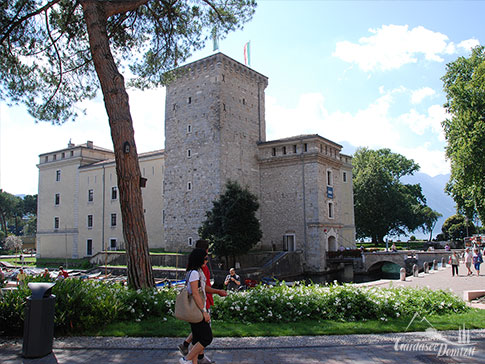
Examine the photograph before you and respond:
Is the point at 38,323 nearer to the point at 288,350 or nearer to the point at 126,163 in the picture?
the point at 288,350

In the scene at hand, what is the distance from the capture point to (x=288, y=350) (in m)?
6.17

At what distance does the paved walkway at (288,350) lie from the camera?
567 centimetres

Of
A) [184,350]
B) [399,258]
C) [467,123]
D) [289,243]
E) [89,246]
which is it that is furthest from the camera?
[89,246]

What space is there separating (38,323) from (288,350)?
378 cm

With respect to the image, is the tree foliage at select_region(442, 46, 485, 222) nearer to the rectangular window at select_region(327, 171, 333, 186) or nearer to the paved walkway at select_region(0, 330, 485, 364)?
the rectangular window at select_region(327, 171, 333, 186)

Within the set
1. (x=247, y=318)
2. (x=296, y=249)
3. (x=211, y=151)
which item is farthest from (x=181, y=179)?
(x=247, y=318)

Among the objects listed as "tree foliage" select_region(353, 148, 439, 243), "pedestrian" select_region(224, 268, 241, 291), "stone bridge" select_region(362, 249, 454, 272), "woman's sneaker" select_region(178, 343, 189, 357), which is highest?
"tree foliage" select_region(353, 148, 439, 243)

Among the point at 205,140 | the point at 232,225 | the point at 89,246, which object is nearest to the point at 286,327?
the point at 232,225

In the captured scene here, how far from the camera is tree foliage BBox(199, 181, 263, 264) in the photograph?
26.5 meters

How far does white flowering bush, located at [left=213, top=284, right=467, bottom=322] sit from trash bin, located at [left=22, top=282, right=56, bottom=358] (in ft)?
12.2

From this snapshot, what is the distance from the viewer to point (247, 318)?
8320mm

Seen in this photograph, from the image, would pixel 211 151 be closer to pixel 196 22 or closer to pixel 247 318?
pixel 196 22

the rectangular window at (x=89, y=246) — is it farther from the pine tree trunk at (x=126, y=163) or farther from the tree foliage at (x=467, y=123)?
the tree foliage at (x=467, y=123)

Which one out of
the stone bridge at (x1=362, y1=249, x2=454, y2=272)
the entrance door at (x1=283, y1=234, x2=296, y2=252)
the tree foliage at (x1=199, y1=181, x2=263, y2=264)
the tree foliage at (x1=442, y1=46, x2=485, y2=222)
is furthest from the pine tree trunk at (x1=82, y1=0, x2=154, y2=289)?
the stone bridge at (x1=362, y1=249, x2=454, y2=272)
